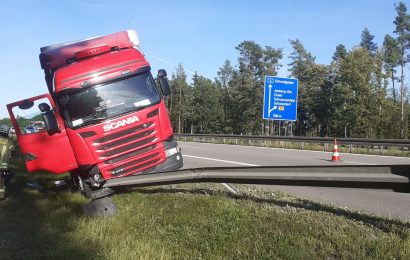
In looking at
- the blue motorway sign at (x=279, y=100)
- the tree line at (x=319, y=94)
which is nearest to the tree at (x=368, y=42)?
the tree line at (x=319, y=94)

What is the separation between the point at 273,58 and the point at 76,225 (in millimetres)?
71087

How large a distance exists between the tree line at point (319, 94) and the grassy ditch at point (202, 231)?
3776 cm

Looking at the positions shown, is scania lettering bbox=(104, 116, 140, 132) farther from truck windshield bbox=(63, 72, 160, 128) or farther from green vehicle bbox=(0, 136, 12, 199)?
green vehicle bbox=(0, 136, 12, 199)

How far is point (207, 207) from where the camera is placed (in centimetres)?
685

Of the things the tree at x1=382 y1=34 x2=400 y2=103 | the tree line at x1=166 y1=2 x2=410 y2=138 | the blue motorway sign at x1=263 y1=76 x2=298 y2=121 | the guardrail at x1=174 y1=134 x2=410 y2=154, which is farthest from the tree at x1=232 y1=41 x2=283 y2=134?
the blue motorway sign at x1=263 y1=76 x2=298 y2=121

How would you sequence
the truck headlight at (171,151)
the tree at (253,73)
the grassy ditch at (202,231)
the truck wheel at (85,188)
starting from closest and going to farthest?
1. the grassy ditch at (202,231)
2. the truck wheel at (85,188)
3. the truck headlight at (171,151)
4. the tree at (253,73)

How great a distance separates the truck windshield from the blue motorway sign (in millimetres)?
15231

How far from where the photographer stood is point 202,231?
562 centimetres

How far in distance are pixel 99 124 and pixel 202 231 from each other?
400cm

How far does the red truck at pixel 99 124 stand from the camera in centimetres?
877

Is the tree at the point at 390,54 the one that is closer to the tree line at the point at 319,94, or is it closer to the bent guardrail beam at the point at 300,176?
the tree line at the point at 319,94

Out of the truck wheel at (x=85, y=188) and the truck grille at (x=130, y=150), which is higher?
the truck grille at (x=130, y=150)

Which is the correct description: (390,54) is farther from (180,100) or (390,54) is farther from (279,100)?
(279,100)

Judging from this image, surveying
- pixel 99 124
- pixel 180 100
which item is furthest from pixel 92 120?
pixel 180 100
